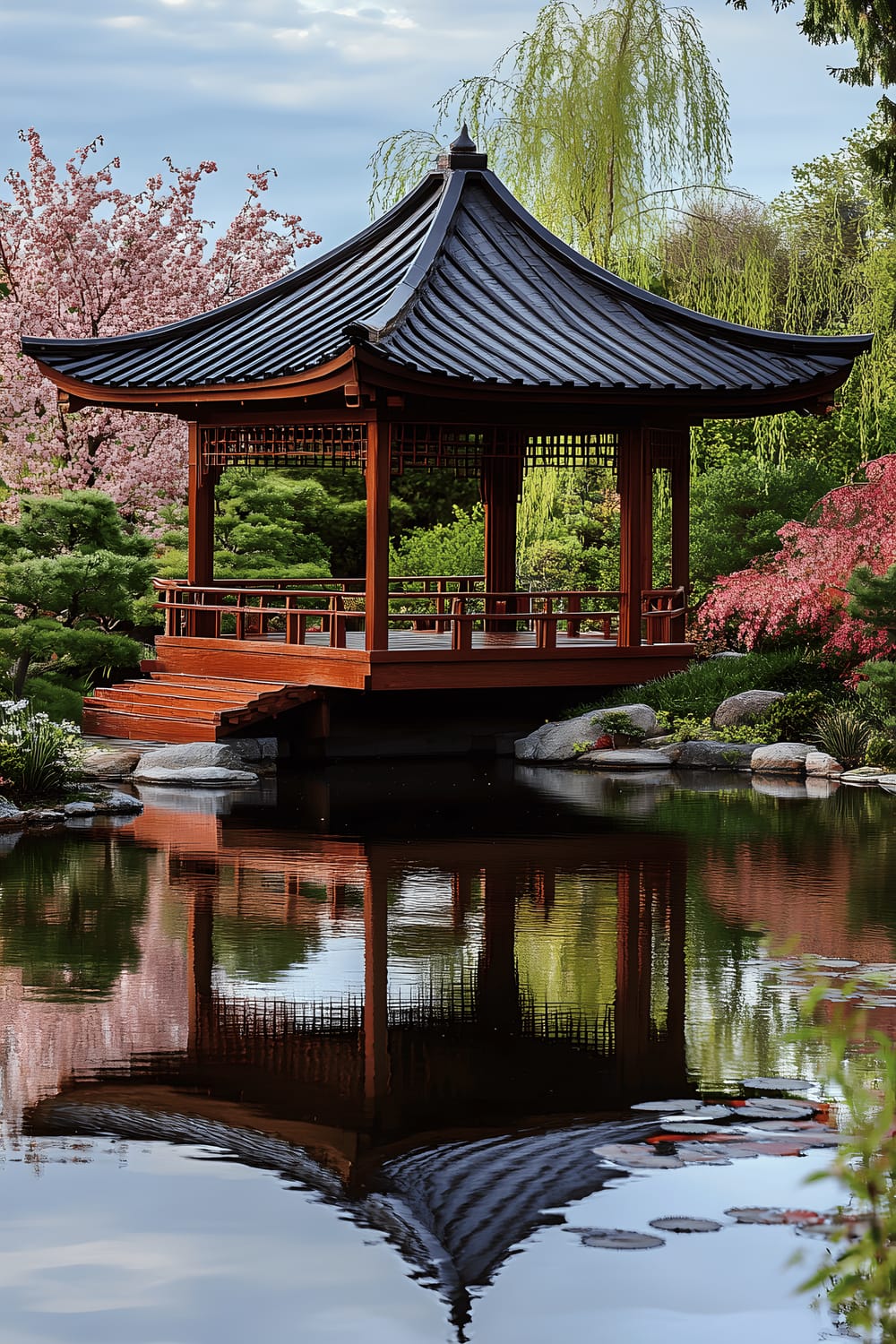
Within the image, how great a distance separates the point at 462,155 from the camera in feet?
70.5

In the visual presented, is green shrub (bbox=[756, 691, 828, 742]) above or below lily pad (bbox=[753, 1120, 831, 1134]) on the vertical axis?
above

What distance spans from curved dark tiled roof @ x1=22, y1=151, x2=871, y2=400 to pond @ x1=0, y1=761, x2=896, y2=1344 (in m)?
6.64

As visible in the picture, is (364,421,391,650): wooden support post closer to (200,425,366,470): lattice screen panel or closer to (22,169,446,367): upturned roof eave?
(200,425,366,470): lattice screen panel

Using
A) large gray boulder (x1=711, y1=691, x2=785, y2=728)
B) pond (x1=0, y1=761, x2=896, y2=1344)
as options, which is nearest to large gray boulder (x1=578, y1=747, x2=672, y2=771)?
large gray boulder (x1=711, y1=691, x2=785, y2=728)

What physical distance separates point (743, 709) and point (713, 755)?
0.93m

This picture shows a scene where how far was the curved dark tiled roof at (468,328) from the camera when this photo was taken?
18.5 m

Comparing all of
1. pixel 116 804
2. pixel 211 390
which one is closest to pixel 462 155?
pixel 211 390

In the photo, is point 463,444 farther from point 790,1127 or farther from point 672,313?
point 790,1127

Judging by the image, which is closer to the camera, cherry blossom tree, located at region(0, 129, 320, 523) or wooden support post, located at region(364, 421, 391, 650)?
wooden support post, located at region(364, 421, 391, 650)

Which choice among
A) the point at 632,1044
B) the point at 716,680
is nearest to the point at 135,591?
the point at 716,680

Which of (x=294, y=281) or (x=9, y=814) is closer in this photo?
(x=9, y=814)

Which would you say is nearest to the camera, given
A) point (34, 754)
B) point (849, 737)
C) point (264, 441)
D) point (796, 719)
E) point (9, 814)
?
point (9, 814)

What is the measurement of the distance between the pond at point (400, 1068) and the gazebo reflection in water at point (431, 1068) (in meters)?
0.02

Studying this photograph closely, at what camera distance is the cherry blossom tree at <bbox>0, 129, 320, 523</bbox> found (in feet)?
87.2
